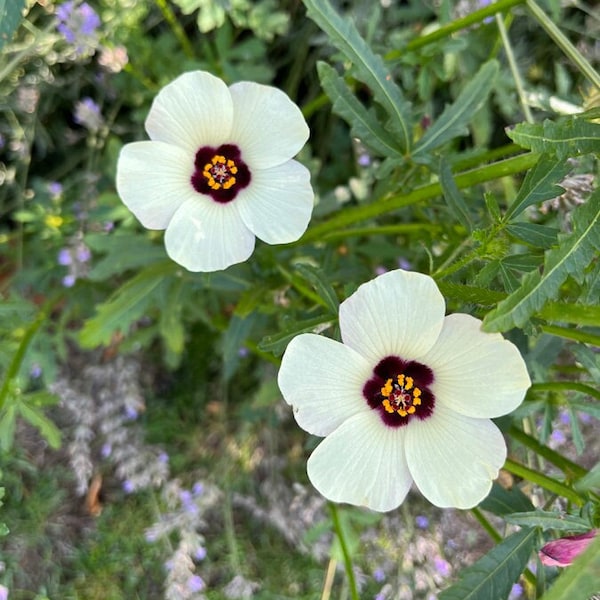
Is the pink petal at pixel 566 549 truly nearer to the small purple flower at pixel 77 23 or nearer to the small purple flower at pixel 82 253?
the small purple flower at pixel 82 253

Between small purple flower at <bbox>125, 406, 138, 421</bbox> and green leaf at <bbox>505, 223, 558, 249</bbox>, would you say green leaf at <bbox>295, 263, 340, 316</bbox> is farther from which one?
small purple flower at <bbox>125, 406, 138, 421</bbox>

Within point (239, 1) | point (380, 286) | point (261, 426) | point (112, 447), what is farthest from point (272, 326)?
point (380, 286)

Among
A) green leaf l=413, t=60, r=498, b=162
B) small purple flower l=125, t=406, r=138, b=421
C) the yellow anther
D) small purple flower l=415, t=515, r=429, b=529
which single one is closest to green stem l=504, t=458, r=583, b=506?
the yellow anther

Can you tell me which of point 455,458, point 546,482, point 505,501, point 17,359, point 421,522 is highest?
point 17,359

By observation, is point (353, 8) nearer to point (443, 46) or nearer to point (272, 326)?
point (443, 46)

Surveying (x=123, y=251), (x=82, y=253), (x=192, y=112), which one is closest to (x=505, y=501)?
(x=192, y=112)

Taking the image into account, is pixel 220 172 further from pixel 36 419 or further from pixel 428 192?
pixel 36 419

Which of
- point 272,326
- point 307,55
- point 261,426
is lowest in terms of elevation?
point 261,426

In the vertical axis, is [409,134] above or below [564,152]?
below
